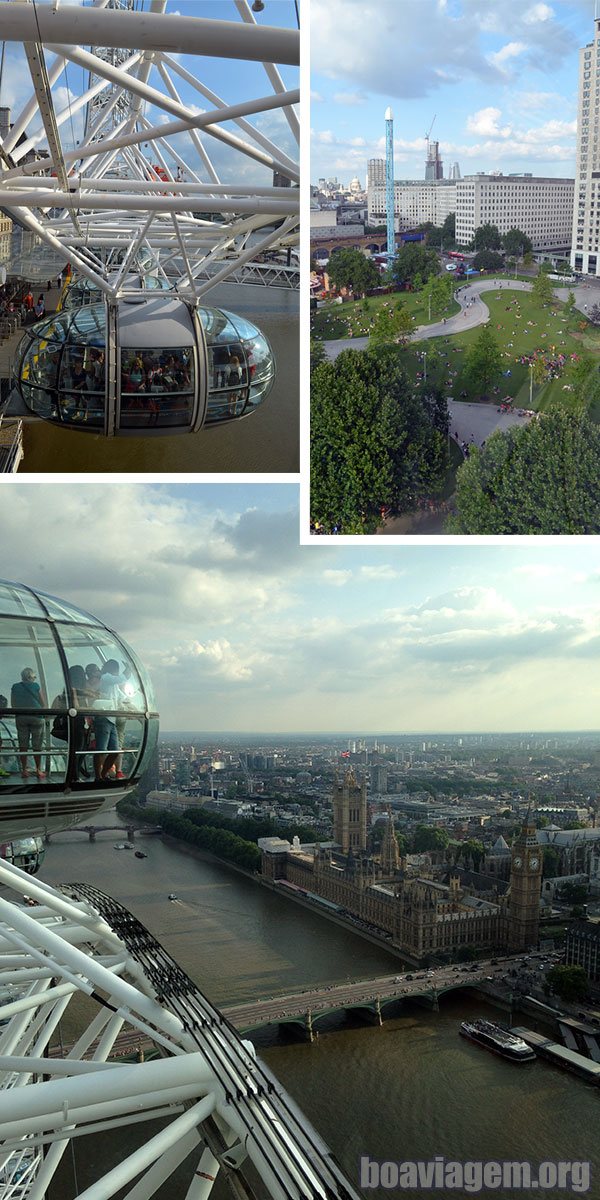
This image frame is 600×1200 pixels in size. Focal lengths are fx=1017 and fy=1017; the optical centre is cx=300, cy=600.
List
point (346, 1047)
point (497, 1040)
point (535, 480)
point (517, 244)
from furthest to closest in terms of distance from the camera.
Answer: point (346, 1047) < point (497, 1040) < point (535, 480) < point (517, 244)

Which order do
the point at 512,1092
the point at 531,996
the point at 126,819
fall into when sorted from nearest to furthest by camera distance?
the point at 512,1092
the point at 531,996
the point at 126,819

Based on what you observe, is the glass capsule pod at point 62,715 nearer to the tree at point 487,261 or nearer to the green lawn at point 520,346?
the green lawn at point 520,346

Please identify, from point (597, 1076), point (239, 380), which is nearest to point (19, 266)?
point (239, 380)

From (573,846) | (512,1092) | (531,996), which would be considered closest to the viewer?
(512,1092)

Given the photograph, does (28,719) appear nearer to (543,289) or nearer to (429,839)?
(543,289)

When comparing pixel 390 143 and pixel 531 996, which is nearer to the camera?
pixel 390 143

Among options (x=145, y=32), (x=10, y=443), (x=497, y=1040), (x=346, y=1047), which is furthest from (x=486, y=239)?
(x=346, y=1047)

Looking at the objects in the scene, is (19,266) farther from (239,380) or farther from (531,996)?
(531,996)

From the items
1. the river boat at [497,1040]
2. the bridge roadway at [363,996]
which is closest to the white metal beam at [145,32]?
the river boat at [497,1040]
